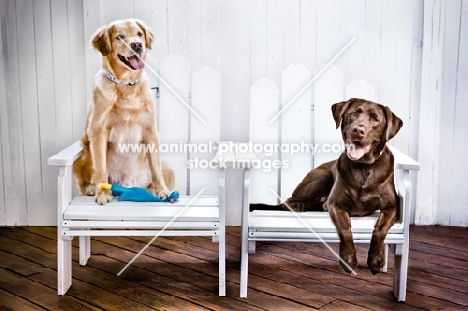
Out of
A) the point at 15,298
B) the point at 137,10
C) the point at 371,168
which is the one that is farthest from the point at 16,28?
the point at 371,168

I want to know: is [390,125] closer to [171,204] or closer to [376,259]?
[376,259]

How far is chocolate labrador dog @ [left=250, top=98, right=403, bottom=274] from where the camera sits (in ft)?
8.28

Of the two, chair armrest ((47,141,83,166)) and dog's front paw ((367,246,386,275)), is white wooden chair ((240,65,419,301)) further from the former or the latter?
chair armrest ((47,141,83,166))

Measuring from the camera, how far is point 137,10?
3354mm

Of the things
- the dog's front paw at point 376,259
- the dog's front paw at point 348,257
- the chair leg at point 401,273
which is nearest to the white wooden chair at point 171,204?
the dog's front paw at point 348,257

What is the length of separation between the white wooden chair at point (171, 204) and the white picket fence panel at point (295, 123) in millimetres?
243

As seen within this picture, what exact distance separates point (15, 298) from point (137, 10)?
1.66 metres

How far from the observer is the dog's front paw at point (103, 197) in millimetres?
2766

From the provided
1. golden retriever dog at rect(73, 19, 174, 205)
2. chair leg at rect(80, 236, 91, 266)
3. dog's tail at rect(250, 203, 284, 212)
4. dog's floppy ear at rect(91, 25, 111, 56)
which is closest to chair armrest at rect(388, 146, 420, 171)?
dog's tail at rect(250, 203, 284, 212)

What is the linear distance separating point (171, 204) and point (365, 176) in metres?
0.89

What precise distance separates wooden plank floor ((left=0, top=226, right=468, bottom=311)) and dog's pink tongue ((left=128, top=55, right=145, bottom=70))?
3.29 feet

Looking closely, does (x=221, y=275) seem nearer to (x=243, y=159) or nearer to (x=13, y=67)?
(x=243, y=159)

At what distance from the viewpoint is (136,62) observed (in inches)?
113

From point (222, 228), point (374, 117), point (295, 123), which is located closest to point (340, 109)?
point (374, 117)
